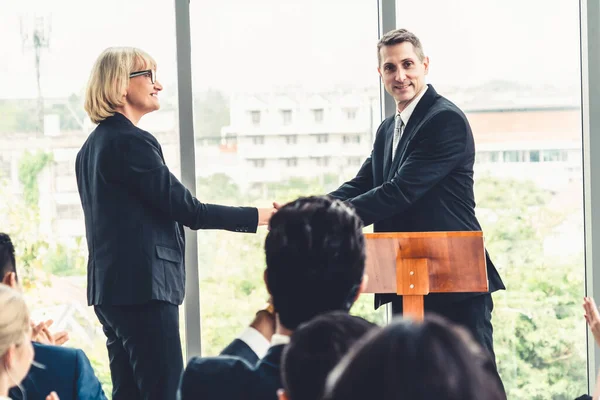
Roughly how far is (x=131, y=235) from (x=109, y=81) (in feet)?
1.86

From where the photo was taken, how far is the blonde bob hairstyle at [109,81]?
9.99 ft

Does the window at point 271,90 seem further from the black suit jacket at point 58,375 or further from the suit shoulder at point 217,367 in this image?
the suit shoulder at point 217,367

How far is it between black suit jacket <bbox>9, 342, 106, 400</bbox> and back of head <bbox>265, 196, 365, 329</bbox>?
3.20 ft

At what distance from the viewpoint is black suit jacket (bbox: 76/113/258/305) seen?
294 centimetres

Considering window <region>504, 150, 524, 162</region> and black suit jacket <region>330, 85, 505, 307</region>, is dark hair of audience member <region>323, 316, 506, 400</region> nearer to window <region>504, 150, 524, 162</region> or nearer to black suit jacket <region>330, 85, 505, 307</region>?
black suit jacket <region>330, 85, 505, 307</region>

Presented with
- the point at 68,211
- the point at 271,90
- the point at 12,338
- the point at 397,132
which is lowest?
the point at 12,338

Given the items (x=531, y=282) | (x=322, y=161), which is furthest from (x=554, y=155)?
(x=322, y=161)

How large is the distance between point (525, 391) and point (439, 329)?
10.7 feet

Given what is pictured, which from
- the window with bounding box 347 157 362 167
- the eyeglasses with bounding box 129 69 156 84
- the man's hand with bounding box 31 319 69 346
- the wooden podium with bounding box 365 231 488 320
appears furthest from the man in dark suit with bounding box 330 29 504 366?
the man's hand with bounding box 31 319 69 346

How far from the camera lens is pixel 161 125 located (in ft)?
12.2

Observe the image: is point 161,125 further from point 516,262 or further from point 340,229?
point 340,229

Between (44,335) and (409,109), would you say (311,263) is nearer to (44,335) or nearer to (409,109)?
(44,335)

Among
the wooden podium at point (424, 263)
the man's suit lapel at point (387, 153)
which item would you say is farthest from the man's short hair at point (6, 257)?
the man's suit lapel at point (387, 153)

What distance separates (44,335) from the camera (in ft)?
8.80
